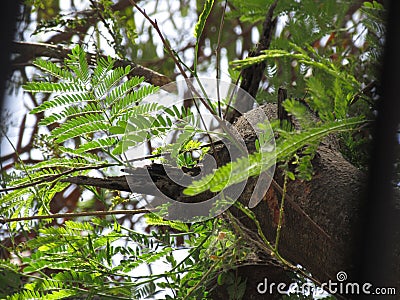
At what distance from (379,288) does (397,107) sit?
9 centimetres

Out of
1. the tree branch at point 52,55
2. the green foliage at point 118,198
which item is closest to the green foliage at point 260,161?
the green foliage at point 118,198

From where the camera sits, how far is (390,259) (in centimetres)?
30

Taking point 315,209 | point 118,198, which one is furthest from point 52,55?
point 315,209

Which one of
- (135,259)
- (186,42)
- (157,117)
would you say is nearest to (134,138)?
(157,117)

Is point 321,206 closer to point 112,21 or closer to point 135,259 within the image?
point 135,259
